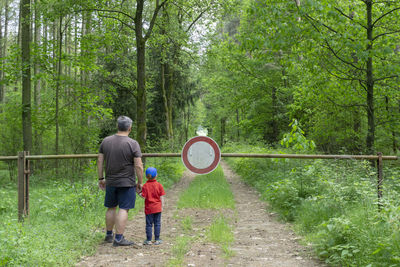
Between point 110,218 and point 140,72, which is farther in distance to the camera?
point 140,72

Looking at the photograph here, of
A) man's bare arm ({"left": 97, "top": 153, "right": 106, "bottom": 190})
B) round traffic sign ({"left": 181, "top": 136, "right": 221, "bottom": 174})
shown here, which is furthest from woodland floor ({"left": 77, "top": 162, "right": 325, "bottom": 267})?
round traffic sign ({"left": 181, "top": 136, "right": 221, "bottom": 174})

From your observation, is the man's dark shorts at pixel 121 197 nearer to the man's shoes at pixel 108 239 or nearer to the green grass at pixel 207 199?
the man's shoes at pixel 108 239

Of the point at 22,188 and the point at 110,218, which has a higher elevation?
the point at 22,188

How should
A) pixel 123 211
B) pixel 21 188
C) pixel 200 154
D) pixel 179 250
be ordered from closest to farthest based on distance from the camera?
pixel 179 250
pixel 123 211
pixel 200 154
pixel 21 188

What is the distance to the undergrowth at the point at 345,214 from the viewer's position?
4.27 meters

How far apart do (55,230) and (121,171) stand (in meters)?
1.49

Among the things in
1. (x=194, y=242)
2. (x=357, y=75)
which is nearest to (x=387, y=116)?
(x=357, y=75)

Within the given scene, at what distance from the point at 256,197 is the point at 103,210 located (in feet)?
17.5

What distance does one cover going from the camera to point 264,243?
19.7 feet

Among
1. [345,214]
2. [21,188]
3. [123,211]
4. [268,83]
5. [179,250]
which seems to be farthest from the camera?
[268,83]

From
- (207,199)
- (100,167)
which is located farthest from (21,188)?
(207,199)

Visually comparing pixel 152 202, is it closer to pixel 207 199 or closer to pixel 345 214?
pixel 345 214

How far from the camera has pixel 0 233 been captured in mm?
4879

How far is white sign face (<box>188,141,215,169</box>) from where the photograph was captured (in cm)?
603
